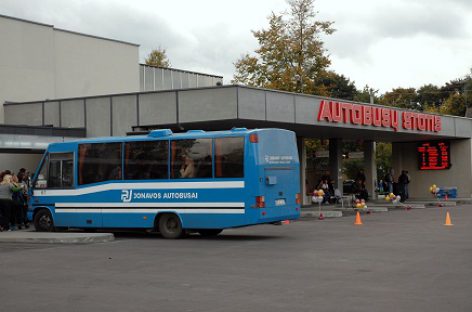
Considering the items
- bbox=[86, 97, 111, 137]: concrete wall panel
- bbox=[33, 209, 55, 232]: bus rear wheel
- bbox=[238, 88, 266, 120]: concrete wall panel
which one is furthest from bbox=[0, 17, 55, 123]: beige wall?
bbox=[238, 88, 266, 120]: concrete wall panel

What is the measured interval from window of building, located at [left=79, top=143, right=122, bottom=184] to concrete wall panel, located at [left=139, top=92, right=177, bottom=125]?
20.8 feet

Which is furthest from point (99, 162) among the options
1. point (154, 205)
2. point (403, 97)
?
point (403, 97)

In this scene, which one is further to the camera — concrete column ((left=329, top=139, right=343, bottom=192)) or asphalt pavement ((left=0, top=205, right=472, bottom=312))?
concrete column ((left=329, top=139, right=343, bottom=192))

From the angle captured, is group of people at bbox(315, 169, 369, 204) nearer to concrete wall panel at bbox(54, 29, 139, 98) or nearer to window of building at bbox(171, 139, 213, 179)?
concrete wall panel at bbox(54, 29, 139, 98)

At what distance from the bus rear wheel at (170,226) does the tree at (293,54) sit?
91.9ft

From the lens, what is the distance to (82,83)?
36438 mm

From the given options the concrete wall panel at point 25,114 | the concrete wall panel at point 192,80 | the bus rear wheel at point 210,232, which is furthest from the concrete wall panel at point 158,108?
the concrete wall panel at point 192,80

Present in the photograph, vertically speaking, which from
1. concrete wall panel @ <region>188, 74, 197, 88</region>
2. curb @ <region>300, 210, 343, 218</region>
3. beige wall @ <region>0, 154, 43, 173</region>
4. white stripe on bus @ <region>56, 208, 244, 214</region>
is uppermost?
concrete wall panel @ <region>188, 74, 197, 88</region>

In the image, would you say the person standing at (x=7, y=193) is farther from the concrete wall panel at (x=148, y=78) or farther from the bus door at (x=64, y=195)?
the concrete wall panel at (x=148, y=78)

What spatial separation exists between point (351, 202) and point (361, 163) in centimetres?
3135

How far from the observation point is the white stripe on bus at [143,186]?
61.3 ft

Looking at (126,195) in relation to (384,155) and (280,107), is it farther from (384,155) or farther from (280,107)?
(384,155)

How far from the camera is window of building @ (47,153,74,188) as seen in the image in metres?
21.2

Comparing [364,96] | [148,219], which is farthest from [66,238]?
[364,96]
